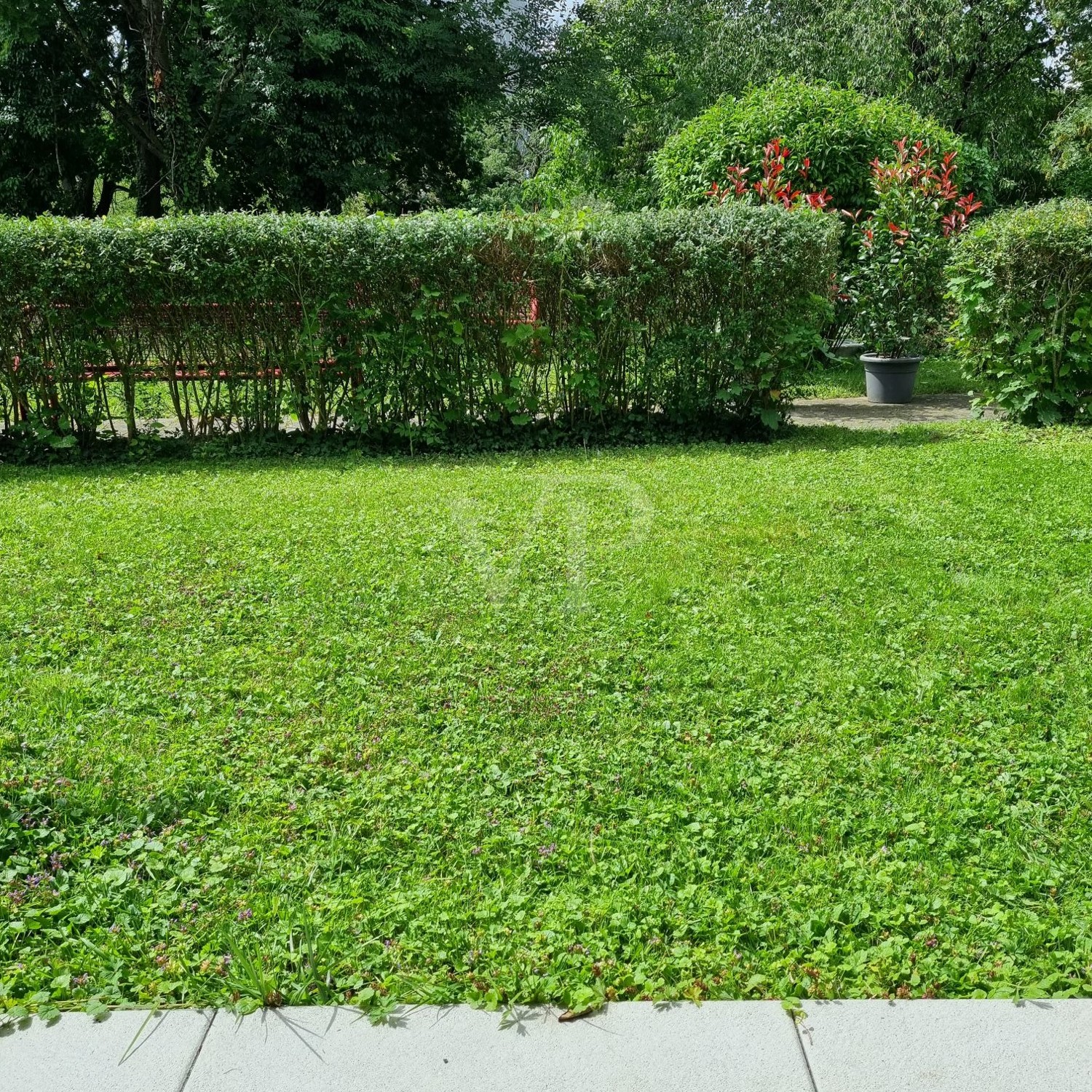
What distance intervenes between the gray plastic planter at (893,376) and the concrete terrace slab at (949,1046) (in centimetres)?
905

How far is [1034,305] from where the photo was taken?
795cm

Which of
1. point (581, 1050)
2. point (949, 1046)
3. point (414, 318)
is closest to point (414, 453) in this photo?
point (414, 318)

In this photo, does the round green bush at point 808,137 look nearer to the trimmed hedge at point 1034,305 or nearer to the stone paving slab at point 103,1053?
the trimmed hedge at point 1034,305

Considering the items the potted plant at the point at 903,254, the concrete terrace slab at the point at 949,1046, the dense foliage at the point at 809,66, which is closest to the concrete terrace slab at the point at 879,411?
the potted plant at the point at 903,254

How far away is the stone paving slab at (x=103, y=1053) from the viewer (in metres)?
1.99

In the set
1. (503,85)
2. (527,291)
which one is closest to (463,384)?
(527,291)

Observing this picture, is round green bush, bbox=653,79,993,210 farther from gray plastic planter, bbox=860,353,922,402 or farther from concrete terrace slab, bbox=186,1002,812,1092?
concrete terrace slab, bbox=186,1002,812,1092

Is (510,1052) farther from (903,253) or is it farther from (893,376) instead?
(903,253)

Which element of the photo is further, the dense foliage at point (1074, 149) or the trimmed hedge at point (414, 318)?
the dense foliage at point (1074, 149)

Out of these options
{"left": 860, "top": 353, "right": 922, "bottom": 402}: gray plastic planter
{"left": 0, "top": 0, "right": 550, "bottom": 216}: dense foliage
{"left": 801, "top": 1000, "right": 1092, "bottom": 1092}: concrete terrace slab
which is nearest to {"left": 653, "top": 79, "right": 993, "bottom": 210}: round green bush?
{"left": 860, "top": 353, "right": 922, "bottom": 402}: gray plastic planter

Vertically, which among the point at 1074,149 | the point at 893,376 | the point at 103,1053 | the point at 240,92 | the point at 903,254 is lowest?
the point at 103,1053

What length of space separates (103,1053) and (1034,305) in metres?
8.20

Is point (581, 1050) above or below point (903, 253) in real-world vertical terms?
below

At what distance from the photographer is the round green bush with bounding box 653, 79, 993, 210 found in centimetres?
1244
